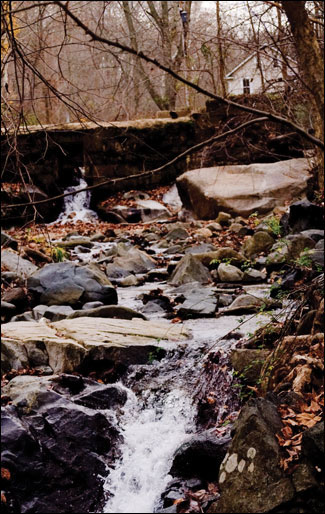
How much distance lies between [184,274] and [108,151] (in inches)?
451

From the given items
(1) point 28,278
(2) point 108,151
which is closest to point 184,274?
(1) point 28,278

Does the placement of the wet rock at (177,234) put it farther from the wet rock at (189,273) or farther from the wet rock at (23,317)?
the wet rock at (23,317)

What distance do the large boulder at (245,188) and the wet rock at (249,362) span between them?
8769mm

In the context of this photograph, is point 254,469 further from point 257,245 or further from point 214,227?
point 214,227

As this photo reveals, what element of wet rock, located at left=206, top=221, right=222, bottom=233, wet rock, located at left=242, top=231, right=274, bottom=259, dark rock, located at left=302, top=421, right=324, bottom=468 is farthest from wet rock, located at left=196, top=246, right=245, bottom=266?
dark rock, located at left=302, top=421, right=324, bottom=468

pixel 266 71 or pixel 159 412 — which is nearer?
pixel 159 412

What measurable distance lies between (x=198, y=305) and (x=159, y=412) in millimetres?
2588

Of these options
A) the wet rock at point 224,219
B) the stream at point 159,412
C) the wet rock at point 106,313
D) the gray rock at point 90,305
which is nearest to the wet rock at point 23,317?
the wet rock at point 106,313

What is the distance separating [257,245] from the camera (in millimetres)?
10445

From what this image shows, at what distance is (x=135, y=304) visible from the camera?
8203mm

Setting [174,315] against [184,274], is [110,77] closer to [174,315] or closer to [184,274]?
[174,315]

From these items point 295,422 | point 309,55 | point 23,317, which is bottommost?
point 23,317

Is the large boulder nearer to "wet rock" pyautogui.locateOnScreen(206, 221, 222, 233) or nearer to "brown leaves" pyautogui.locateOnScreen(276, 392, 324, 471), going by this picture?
"wet rock" pyautogui.locateOnScreen(206, 221, 222, 233)

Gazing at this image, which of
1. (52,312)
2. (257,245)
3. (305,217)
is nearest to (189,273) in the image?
(257,245)
